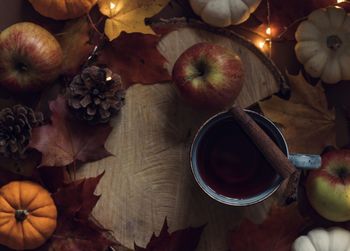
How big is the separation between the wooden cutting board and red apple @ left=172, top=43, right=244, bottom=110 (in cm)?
4

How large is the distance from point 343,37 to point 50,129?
47cm

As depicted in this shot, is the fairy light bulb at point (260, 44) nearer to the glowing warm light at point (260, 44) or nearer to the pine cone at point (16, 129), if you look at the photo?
the glowing warm light at point (260, 44)

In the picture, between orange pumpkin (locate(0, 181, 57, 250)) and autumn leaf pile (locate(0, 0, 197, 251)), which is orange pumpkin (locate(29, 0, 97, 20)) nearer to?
autumn leaf pile (locate(0, 0, 197, 251))

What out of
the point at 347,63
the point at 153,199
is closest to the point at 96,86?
the point at 153,199

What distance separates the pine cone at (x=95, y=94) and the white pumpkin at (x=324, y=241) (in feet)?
1.11

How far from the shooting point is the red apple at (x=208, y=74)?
0.92 metres

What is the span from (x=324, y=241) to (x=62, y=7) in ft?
1.72

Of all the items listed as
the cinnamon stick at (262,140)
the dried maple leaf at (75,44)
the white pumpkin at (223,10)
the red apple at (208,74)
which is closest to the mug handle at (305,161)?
the cinnamon stick at (262,140)

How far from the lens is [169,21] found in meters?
0.97

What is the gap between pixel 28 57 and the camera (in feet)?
3.12

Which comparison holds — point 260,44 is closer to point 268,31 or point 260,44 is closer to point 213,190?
point 268,31

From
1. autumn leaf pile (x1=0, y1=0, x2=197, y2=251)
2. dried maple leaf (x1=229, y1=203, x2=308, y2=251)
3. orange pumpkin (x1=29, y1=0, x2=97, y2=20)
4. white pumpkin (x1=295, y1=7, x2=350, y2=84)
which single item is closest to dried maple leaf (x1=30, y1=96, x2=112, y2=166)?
autumn leaf pile (x1=0, y1=0, x2=197, y2=251)

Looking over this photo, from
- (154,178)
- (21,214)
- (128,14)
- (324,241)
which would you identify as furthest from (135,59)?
(324,241)

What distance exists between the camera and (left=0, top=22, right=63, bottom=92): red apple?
37.4 inches
